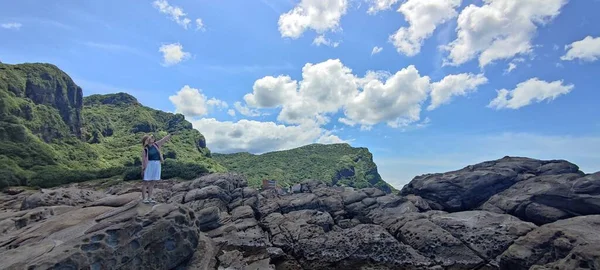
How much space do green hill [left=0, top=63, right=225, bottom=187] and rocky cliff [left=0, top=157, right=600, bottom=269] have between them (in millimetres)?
52677

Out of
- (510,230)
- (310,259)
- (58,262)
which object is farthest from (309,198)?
(58,262)

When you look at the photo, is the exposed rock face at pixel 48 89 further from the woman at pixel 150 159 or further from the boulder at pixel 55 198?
the woman at pixel 150 159

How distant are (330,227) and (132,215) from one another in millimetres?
23496

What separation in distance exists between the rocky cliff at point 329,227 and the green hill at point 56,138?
52.7 meters

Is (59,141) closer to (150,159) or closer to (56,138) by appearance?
(56,138)

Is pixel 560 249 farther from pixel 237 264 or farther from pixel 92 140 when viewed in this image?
pixel 92 140

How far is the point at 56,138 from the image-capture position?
13300cm

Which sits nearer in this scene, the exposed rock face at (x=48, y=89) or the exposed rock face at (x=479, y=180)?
the exposed rock face at (x=479, y=180)

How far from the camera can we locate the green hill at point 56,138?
286ft

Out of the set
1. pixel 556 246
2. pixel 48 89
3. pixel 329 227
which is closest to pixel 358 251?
pixel 329 227

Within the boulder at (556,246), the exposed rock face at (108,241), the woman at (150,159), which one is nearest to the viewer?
the exposed rock face at (108,241)

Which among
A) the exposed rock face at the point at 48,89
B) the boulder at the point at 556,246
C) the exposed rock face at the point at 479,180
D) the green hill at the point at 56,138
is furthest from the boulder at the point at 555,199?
the exposed rock face at the point at 48,89

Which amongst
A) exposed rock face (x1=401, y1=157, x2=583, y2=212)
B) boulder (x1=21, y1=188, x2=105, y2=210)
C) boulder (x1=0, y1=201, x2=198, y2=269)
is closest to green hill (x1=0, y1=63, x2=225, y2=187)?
boulder (x1=21, y1=188, x2=105, y2=210)

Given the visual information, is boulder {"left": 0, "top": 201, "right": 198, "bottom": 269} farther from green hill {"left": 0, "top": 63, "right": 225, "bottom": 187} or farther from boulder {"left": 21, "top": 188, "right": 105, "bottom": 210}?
green hill {"left": 0, "top": 63, "right": 225, "bottom": 187}
